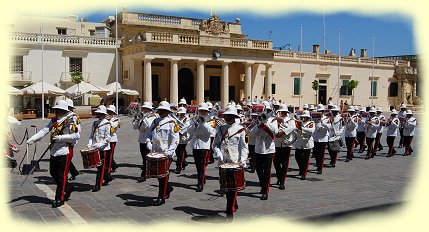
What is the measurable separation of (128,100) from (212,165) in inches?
1058

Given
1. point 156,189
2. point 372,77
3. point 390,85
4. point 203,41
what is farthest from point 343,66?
point 156,189

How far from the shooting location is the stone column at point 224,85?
41.5 meters

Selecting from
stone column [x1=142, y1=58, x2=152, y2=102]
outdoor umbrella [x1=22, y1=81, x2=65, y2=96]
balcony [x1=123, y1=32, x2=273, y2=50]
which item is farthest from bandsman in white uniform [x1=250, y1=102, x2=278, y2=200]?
stone column [x1=142, y1=58, x2=152, y2=102]

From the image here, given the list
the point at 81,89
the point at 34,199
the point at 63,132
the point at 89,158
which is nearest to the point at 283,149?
the point at 89,158

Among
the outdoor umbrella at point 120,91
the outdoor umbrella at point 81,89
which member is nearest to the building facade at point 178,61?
the outdoor umbrella at point 120,91

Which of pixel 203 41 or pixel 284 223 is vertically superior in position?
pixel 203 41

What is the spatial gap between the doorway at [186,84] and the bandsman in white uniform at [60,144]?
33095 millimetres

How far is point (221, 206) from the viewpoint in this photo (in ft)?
30.8

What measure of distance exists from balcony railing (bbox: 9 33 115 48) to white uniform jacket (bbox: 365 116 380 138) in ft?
88.5

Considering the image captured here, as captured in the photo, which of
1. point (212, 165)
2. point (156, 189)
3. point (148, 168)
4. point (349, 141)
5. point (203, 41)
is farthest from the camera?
point (203, 41)

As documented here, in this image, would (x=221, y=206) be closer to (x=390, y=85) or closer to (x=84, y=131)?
(x=84, y=131)

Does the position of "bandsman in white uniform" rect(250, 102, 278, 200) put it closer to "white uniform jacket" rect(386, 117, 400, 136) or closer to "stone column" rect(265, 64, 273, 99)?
"white uniform jacket" rect(386, 117, 400, 136)

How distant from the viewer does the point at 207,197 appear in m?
10.3

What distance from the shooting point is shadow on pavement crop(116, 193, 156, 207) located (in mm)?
9477
